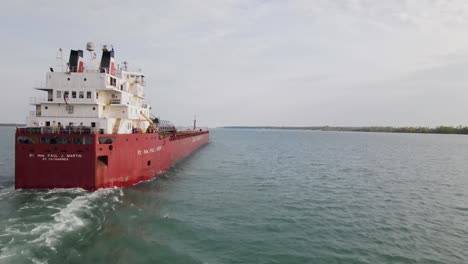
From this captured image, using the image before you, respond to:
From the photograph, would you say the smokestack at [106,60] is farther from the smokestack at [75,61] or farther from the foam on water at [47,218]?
the foam on water at [47,218]

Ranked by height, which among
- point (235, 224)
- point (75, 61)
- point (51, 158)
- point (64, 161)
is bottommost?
point (235, 224)

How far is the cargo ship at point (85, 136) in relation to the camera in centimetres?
1969

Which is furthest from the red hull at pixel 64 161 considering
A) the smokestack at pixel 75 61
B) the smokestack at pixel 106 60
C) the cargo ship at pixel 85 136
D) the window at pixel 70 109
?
the smokestack at pixel 106 60

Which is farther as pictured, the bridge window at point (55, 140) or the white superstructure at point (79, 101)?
the white superstructure at point (79, 101)

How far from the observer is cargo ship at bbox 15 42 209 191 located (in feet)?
64.6

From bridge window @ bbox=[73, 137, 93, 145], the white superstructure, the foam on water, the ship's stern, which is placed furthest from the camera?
the white superstructure

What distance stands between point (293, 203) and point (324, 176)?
497 inches

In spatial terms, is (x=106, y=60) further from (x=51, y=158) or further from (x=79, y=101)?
(x=51, y=158)

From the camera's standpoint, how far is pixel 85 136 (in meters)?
19.8

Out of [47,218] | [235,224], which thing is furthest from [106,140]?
[235,224]

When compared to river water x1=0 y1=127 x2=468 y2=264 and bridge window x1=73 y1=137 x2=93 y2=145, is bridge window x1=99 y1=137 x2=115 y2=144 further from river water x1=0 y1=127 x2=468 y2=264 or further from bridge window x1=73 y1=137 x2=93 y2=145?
river water x1=0 y1=127 x2=468 y2=264

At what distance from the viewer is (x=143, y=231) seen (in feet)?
47.7

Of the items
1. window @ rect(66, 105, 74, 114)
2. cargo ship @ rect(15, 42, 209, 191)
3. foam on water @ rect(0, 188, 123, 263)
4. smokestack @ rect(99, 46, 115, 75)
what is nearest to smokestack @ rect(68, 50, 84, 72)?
cargo ship @ rect(15, 42, 209, 191)

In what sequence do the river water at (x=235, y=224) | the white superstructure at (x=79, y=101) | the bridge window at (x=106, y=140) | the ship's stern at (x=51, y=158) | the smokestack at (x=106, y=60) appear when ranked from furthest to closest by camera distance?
→ the smokestack at (x=106, y=60) → the white superstructure at (x=79, y=101) → the bridge window at (x=106, y=140) → the ship's stern at (x=51, y=158) → the river water at (x=235, y=224)
